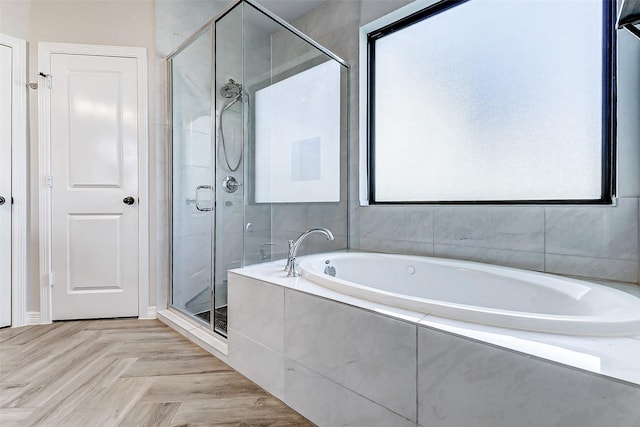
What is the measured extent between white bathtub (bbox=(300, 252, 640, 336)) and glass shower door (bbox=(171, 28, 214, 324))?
2.81 ft

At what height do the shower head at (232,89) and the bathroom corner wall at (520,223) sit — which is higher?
the shower head at (232,89)

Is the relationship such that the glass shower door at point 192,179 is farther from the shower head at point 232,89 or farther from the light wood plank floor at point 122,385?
the light wood plank floor at point 122,385

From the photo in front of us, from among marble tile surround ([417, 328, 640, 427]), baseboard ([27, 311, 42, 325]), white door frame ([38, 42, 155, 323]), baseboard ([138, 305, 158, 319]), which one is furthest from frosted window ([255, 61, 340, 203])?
baseboard ([27, 311, 42, 325])

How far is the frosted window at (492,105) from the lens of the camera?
4.94ft

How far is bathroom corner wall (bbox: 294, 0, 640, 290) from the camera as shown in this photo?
4.34ft

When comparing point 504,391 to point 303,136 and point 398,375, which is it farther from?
point 303,136

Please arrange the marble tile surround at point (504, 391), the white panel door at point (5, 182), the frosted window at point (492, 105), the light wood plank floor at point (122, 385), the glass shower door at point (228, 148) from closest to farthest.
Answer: the marble tile surround at point (504, 391) → the light wood plank floor at point (122, 385) → the frosted window at point (492, 105) → the glass shower door at point (228, 148) → the white panel door at point (5, 182)

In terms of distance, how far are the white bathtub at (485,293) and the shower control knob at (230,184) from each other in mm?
642

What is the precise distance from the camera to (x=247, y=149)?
1.94m

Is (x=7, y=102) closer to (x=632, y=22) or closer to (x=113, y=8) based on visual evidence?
(x=113, y=8)

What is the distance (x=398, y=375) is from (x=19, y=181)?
9.01 feet

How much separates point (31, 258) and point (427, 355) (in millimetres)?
2742

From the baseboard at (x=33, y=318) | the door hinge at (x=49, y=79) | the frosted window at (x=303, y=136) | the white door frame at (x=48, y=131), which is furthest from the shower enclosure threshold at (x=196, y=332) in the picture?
the door hinge at (x=49, y=79)

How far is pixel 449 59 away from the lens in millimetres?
1968
